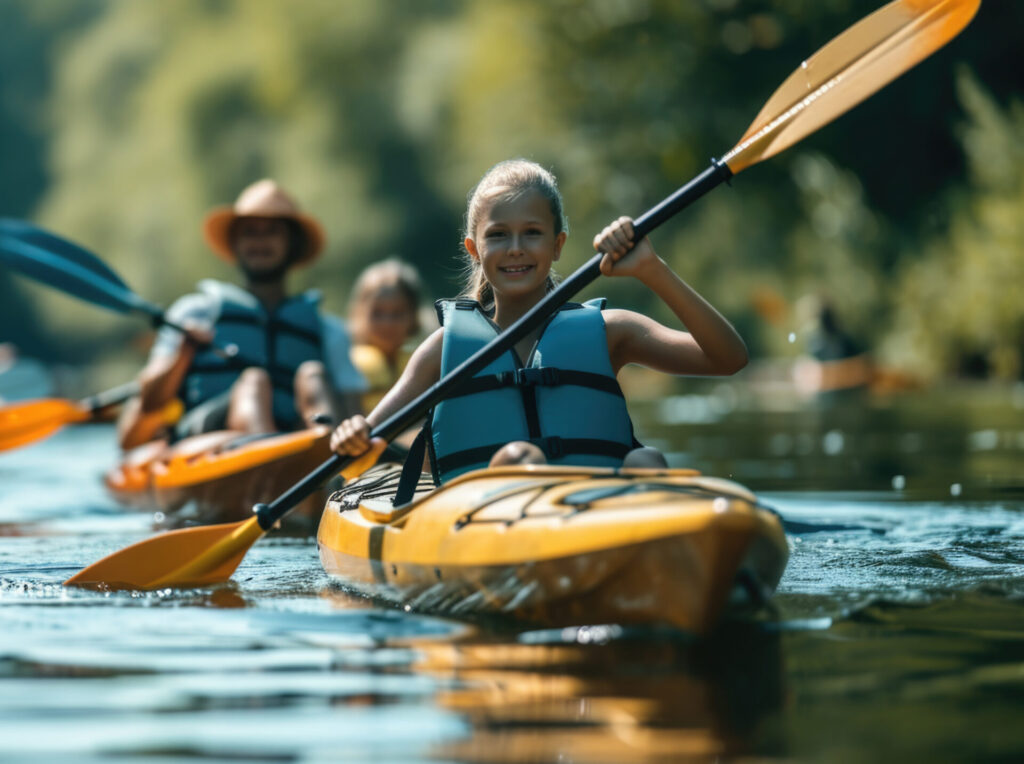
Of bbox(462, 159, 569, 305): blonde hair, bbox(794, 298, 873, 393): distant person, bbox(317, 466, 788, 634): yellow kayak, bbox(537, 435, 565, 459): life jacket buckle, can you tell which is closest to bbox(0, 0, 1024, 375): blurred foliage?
bbox(794, 298, 873, 393): distant person

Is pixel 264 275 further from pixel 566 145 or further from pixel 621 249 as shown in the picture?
pixel 566 145

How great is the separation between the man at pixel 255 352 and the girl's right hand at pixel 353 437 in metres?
2.19

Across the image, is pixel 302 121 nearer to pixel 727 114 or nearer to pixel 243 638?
pixel 727 114

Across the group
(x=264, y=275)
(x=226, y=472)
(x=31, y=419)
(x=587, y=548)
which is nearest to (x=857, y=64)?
(x=587, y=548)

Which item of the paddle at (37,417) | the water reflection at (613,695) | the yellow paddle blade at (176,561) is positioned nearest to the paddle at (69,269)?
the paddle at (37,417)

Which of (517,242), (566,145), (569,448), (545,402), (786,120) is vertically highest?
(566,145)

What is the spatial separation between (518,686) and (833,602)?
1095 millimetres

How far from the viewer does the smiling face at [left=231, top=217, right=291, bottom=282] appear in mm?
6816

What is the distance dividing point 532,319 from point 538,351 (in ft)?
0.35

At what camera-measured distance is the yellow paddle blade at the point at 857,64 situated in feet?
13.0

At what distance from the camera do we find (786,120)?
399 cm

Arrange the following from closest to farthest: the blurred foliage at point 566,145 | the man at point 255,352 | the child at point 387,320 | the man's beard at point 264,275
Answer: the man at point 255,352 → the man's beard at point 264,275 → the child at point 387,320 → the blurred foliage at point 566,145

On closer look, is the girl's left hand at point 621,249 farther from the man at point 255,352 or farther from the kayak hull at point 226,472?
the man at point 255,352

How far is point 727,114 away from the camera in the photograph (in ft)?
53.2
